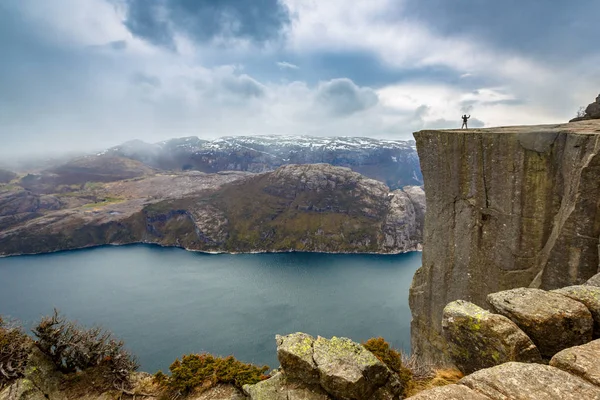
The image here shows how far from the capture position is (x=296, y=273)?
169m

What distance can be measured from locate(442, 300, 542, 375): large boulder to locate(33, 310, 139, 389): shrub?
19.1m

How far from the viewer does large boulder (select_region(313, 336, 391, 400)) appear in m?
10.0

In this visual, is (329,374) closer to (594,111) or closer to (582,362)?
(582,362)

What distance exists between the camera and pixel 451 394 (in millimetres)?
6137

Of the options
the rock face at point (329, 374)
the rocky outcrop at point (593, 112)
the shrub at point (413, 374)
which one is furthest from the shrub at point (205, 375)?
the rocky outcrop at point (593, 112)

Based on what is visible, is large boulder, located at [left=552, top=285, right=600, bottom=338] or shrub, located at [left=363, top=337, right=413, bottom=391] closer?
large boulder, located at [left=552, top=285, right=600, bottom=338]

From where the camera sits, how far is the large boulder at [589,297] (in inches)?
343

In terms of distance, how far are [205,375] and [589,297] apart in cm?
1864

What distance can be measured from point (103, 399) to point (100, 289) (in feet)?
512

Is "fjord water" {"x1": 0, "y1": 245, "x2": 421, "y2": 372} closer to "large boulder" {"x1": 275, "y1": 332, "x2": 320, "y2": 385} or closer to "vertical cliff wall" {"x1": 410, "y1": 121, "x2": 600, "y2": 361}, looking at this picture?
"vertical cliff wall" {"x1": 410, "y1": 121, "x2": 600, "y2": 361}

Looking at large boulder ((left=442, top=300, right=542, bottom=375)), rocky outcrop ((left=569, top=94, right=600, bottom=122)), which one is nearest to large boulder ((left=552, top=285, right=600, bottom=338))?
large boulder ((left=442, top=300, right=542, bottom=375))

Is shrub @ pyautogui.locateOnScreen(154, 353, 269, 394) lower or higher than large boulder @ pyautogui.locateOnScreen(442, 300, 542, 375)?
lower

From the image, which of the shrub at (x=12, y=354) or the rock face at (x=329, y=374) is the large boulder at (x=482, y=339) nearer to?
the rock face at (x=329, y=374)

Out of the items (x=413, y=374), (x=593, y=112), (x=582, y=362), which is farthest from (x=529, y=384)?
(x=593, y=112)
